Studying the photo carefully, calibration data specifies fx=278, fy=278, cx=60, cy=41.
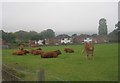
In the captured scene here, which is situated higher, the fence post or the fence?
the fence post

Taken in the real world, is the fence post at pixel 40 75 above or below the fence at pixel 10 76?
above

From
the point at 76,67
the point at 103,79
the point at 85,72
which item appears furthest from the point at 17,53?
the point at 103,79

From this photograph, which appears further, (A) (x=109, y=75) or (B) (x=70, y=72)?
(B) (x=70, y=72)

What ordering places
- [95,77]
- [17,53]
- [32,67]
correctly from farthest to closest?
[17,53] → [32,67] → [95,77]

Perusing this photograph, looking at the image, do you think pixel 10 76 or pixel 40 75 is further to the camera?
pixel 10 76

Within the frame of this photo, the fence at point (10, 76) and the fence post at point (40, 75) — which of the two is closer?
the fence post at point (40, 75)

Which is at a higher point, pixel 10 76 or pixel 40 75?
pixel 40 75

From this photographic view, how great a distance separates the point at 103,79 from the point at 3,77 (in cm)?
331

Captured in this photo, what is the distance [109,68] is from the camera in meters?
9.71

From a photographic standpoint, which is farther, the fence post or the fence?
the fence

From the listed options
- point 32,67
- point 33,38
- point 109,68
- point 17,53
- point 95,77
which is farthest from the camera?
point 33,38

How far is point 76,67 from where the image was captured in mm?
10266

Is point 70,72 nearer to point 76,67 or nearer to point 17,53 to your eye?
point 76,67

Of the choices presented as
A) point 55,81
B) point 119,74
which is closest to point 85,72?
point 119,74
